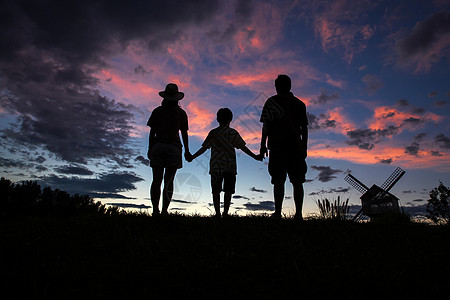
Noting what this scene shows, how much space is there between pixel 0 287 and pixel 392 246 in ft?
15.8

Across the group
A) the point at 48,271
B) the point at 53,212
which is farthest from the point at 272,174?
the point at 53,212

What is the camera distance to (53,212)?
13836 millimetres

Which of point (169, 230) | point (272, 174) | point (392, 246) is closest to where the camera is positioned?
point (392, 246)

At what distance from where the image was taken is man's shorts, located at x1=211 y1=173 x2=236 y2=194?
6.54 meters

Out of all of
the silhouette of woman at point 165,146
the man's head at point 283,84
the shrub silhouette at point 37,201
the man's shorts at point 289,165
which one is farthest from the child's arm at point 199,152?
the shrub silhouette at point 37,201

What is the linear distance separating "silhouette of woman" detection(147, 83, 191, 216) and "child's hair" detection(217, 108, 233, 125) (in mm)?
847

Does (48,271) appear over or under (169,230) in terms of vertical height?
under

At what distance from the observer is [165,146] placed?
21.3 feet

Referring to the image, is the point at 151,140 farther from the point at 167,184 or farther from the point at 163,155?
the point at 167,184

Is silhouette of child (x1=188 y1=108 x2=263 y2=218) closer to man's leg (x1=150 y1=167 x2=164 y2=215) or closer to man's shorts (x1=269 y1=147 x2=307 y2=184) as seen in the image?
man's shorts (x1=269 y1=147 x2=307 y2=184)

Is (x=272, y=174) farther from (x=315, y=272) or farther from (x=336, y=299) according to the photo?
(x=336, y=299)

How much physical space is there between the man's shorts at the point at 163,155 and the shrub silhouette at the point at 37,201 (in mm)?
6503

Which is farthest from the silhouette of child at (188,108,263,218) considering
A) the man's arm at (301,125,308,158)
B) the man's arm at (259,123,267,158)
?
the man's arm at (301,125,308,158)

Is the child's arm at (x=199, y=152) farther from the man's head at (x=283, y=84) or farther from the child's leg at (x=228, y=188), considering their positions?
the man's head at (x=283, y=84)
